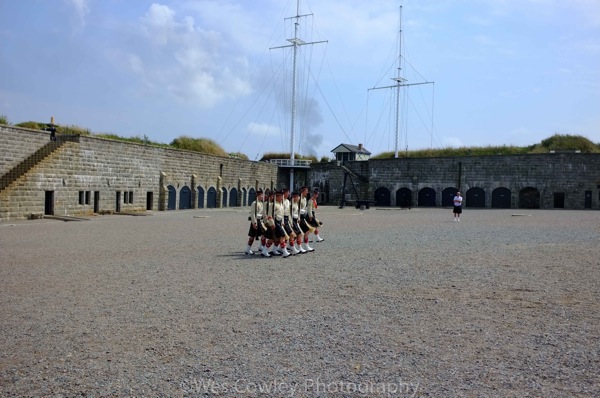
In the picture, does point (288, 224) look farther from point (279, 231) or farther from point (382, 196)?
point (382, 196)

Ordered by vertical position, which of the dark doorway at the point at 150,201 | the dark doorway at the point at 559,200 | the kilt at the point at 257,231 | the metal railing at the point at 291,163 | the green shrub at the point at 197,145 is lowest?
the kilt at the point at 257,231

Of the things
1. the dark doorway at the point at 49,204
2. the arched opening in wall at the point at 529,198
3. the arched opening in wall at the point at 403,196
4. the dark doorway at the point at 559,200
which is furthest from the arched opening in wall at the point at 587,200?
the dark doorway at the point at 49,204

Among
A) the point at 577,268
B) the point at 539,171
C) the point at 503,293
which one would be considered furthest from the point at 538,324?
the point at 539,171

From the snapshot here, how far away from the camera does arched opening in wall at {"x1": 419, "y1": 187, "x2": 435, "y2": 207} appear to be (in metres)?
Result: 43.9

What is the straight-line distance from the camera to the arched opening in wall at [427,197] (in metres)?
43.9

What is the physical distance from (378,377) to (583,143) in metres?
50.6

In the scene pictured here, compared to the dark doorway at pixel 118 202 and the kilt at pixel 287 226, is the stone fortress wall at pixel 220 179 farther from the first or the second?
the kilt at pixel 287 226

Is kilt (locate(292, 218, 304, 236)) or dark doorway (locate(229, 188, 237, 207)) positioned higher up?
dark doorway (locate(229, 188, 237, 207))

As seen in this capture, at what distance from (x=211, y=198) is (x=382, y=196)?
15373mm

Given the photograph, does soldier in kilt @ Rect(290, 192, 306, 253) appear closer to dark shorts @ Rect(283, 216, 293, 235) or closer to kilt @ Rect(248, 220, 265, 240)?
dark shorts @ Rect(283, 216, 293, 235)

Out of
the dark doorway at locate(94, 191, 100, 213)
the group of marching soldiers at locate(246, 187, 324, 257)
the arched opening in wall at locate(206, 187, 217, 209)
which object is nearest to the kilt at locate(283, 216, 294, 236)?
the group of marching soldiers at locate(246, 187, 324, 257)

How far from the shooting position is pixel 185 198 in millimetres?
35562

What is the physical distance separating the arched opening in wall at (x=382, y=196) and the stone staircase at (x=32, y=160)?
2653cm

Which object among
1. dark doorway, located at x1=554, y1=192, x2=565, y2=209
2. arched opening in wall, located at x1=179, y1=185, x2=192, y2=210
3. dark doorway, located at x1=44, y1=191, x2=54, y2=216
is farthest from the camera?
dark doorway, located at x1=554, y1=192, x2=565, y2=209
